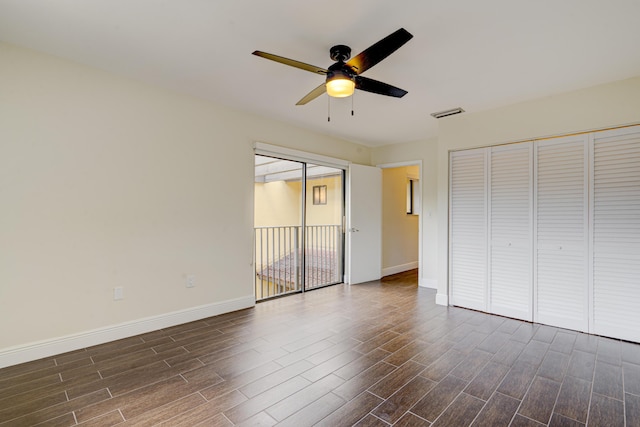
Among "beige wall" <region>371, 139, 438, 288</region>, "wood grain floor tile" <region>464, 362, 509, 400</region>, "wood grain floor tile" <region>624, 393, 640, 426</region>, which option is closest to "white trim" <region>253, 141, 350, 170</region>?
"beige wall" <region>371, 139, 438, 288</region>

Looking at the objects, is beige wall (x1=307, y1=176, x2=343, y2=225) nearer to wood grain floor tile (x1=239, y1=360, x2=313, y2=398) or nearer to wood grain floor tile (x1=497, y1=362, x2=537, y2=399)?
wood grain floor tile (x1=239, y1=360, x2=313, y2=398)

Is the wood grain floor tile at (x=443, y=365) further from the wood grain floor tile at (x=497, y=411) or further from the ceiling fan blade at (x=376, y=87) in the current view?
the ceiling fan blade at (x=376, y=87)

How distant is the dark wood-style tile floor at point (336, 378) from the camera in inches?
70.8

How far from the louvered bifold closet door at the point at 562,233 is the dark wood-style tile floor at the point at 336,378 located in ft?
0.96

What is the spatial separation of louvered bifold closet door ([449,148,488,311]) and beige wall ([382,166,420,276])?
1.96 meters

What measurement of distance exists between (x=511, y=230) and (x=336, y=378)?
2.77m

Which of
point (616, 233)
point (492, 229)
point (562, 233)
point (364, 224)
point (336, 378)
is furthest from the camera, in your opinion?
point (364, 224)

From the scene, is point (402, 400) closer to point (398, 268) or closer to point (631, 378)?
point (631, 378)

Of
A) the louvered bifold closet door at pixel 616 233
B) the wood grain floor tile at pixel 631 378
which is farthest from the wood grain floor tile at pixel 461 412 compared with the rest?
the louvered bifold closet door at pixel 616 233

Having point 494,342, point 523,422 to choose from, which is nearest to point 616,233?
point 494,342

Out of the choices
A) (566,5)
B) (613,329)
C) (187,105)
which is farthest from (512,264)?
(187,105)

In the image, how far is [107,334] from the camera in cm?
280

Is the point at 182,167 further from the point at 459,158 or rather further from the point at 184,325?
the point at 459,158

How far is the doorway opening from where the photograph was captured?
4.35 meters
